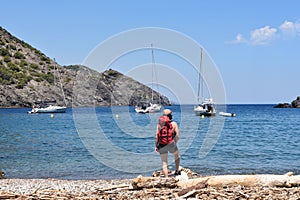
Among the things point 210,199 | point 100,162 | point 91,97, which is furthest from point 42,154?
point 91,97

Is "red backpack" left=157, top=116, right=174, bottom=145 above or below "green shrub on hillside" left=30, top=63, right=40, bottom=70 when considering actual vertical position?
below

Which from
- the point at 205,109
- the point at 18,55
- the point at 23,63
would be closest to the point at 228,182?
the point at 205,109

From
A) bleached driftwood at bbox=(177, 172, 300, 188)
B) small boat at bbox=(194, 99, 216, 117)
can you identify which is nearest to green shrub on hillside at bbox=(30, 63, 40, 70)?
small boat at bbox=(194, 99, 216, 117)

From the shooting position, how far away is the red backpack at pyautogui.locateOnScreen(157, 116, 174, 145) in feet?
43.5

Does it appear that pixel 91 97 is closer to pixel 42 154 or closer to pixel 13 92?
pixel 13 92

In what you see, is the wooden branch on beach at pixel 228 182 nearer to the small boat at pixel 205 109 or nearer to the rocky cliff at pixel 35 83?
the small boat at pixel 205 109

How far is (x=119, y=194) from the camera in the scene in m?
10.4

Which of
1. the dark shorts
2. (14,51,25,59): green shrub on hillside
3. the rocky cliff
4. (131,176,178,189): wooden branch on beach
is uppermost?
(14,51,25,59): green shrub on hillside

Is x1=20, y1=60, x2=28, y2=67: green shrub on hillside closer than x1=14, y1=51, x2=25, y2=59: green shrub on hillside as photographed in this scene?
Yes

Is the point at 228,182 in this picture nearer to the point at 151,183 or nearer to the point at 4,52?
the point at 151,183

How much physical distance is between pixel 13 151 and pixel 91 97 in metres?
128

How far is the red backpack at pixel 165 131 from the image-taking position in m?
13.3

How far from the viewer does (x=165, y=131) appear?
13312 mm

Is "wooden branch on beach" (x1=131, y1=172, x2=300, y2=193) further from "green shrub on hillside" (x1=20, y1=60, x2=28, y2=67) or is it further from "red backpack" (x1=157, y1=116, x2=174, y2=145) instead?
"green shrub on hillside" (x1=20, y1=60, x2=28, y2=67)
